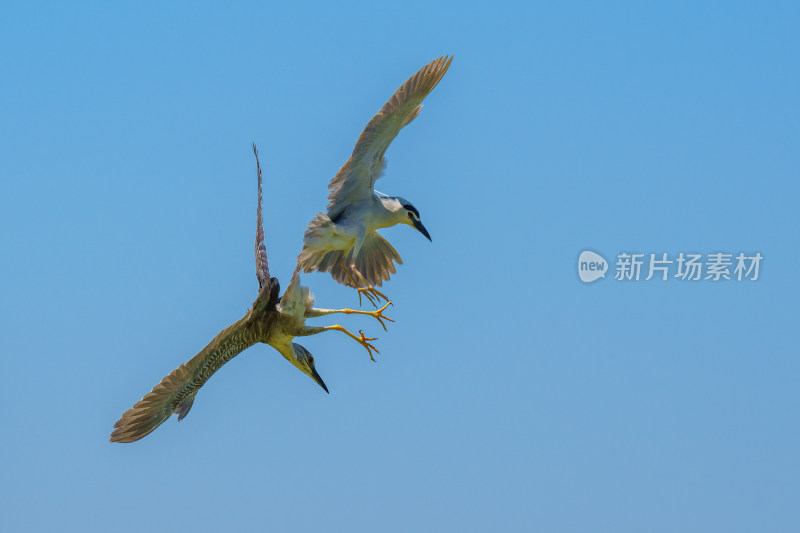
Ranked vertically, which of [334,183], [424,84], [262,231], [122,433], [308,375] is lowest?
[122,433]

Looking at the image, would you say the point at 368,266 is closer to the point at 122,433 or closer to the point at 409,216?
the point at 409,216

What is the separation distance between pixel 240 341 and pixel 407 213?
291 cm

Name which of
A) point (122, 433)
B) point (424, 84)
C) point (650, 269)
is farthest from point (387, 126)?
point (650, 269)

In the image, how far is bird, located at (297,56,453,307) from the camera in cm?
1405

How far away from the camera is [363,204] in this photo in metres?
14.6

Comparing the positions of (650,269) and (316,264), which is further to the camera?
(650,269)

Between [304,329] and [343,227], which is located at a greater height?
[343,227]

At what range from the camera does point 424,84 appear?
1408cm

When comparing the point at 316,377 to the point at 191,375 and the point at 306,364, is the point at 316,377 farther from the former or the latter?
the point at 191,375

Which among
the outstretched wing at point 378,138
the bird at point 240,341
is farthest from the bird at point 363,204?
the bird at point 240,341

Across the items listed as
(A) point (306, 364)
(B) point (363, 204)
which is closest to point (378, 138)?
(B) point (363, 204)

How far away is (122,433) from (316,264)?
10.4ft

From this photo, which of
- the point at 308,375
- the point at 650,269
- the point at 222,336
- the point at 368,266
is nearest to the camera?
the point at 222,336

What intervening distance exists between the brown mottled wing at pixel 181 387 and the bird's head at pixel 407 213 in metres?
2.67
